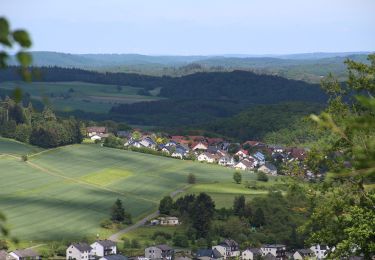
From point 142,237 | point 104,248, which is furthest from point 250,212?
point 104,248

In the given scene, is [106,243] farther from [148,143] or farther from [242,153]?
[148,143]

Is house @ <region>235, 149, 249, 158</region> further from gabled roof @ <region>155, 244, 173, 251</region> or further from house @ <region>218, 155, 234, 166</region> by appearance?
gabled roof @ <region>155, 244, 173, 251</region>

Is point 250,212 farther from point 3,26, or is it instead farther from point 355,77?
point 3,26

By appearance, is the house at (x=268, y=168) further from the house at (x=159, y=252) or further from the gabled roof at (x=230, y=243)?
the house at (x=159, y=252)

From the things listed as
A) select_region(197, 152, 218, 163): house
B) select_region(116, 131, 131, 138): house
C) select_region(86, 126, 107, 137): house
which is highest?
select_region(86, 126, 107, 137): house

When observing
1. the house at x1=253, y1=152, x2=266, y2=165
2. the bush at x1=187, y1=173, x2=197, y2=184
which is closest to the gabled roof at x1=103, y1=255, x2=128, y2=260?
the bush at x1=187, y1=173, x2=197, y2=184

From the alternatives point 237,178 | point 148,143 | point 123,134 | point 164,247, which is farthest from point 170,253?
point 123,134
